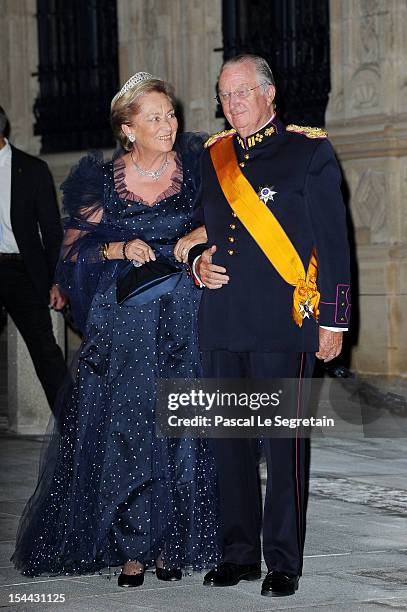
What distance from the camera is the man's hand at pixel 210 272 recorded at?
5.77 meters

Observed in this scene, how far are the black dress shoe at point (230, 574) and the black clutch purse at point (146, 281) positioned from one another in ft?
3.54

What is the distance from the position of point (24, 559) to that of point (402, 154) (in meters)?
7.90

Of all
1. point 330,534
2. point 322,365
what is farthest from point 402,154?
point 330,534

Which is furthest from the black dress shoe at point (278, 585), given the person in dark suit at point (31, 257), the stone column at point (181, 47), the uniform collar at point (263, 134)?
the stone column at point (181, 47)

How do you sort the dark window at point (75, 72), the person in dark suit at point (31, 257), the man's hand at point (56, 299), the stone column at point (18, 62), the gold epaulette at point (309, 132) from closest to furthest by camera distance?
the gold epaulette at point (309, 132) < the man's hand at point (56, 299) < the person in dark suit at point (31, 257) < the dark window at point (75, 72) < the stone column at point (18, 62)

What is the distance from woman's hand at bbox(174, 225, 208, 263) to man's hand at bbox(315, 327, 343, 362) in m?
A: 0.63

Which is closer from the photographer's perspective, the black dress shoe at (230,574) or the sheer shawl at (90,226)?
the black dress shoe at (230,574)

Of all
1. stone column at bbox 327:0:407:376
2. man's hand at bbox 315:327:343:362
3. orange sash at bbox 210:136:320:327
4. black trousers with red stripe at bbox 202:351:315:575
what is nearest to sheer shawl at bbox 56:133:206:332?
orange sash at bbox 210:136:320:327

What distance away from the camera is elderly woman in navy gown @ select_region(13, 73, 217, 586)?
598 centimetres

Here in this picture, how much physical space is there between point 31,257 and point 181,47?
670cm

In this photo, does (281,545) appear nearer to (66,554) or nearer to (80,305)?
(66,554)

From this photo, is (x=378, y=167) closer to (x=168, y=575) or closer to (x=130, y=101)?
(x=130, y=101)

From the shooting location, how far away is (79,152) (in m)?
17.0

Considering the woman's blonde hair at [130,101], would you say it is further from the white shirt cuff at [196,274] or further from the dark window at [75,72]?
the dark window at [75,72]
